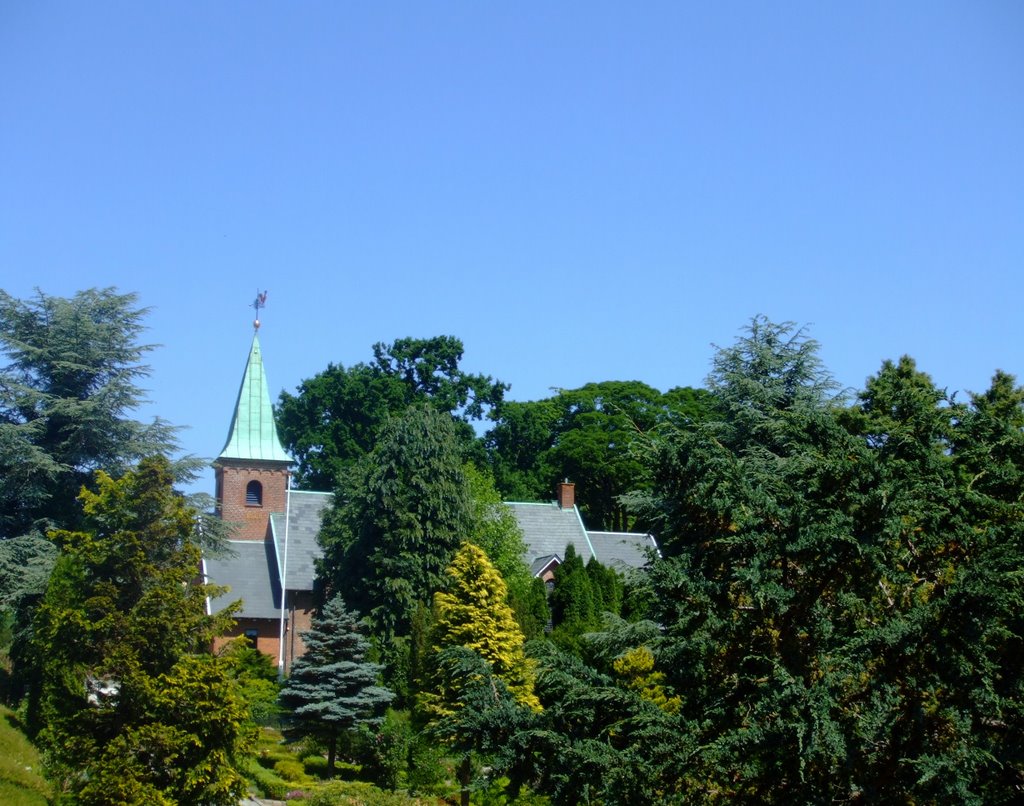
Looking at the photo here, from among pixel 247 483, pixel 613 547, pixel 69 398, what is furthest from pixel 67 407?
pixel 613 547

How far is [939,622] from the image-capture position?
11.0 metres

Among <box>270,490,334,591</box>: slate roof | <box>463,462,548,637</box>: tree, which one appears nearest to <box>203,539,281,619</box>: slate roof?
<box>270,490,334,591</box>: slate roof

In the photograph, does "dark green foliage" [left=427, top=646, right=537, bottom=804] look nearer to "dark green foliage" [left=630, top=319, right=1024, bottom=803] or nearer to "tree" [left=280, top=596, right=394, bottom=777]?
"dark green foliage" [left=630, top=319, right=1024, bottom=803]

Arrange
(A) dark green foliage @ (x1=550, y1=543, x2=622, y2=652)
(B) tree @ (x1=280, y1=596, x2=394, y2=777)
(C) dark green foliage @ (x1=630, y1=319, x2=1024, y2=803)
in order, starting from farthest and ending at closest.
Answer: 1. (A) dark green foliage @ (x1=550, y1=543, x2=622, y2=652)
2. (B) tree @ (x1=280, y1=596, x2=394, y2=777)
3. (C) dark green foliage @ (x1=630, y1=319, x2=1024, y2=803)

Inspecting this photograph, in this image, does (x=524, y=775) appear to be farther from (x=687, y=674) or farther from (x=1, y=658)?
(x=1, y=658)

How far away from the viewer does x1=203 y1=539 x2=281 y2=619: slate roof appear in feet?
146


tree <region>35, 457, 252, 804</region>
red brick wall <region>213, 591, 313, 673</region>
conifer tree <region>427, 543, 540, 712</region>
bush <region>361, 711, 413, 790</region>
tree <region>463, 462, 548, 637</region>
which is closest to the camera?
tree <region>35, 457, 252, 804</region>

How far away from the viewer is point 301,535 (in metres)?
46.0

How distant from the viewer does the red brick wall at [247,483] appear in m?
51.2

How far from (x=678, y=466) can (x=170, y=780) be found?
13.9 metres

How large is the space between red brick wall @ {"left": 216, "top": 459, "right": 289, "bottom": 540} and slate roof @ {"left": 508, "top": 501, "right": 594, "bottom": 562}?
34.2ft

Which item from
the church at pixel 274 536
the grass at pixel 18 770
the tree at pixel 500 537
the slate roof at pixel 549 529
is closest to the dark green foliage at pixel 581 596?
the tree at pixel 500 537

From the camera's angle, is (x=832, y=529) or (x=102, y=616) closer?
(x=832, y=529)

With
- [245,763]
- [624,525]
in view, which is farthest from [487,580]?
[624,525]
